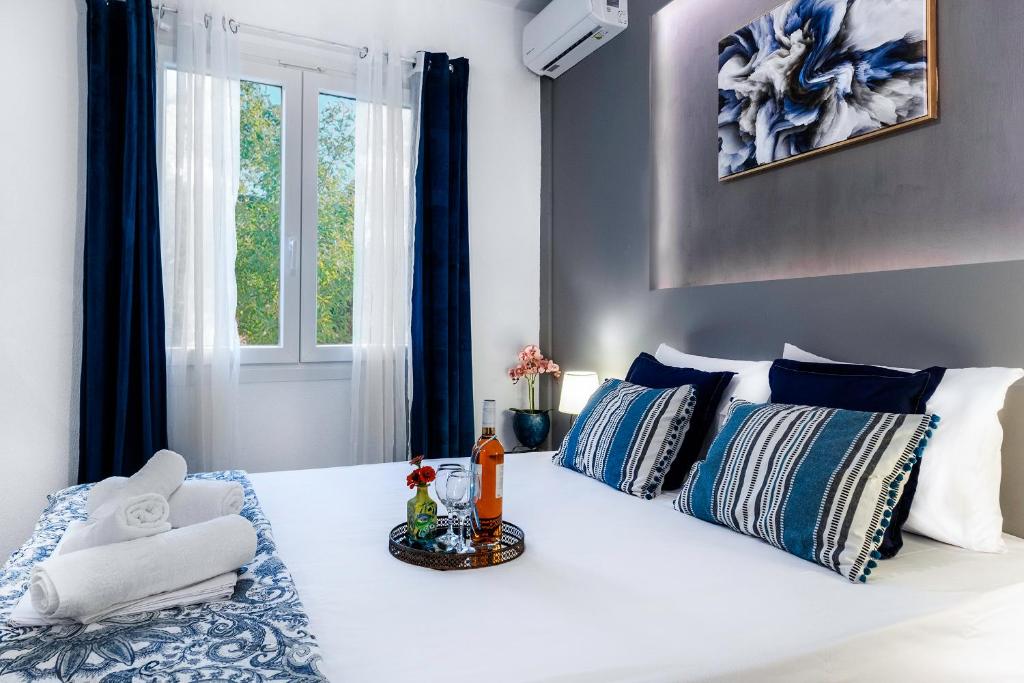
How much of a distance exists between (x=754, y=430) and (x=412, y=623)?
964mm

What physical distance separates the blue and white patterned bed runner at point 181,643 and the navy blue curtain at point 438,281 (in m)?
2.08

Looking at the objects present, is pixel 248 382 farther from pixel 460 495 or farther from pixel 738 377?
pixel 738 377

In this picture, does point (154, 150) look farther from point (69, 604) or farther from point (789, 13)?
point (789, 13)

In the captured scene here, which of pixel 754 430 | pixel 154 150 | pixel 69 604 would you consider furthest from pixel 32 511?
pixel 754 430

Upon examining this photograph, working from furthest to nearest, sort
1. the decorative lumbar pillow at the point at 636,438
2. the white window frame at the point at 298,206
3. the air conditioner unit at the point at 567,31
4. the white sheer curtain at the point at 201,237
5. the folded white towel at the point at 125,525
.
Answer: the white window frame at the point at 298,206
the air conditioner unit at the point at 567,31
the white sheer curtain at the point at 201,237
the decorative lumbar pillow at the point at 636,438
the folded white towel at the point at 125,525

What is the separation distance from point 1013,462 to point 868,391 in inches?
15.5

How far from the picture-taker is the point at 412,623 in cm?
115

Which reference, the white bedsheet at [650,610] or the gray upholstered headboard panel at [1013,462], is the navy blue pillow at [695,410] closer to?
the white bedsheet at [650,610]

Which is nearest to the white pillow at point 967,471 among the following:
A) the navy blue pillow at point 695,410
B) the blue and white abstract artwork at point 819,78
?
the navy blue pillow at point 695,410

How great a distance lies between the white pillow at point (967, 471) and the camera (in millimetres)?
1525

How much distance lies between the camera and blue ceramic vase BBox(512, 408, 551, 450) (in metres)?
3.43

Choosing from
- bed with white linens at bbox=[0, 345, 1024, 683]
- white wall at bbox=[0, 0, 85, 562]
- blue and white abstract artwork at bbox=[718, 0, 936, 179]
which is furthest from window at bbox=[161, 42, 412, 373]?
blue and white abstract artwork at bbox=[718, 0, 936, 179]

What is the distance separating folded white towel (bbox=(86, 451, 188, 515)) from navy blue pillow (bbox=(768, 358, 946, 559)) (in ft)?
5.08

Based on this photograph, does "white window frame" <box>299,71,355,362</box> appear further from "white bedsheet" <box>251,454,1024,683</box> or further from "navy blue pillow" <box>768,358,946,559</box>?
"navy blue pillow" <box>768,358,946,559</box>
